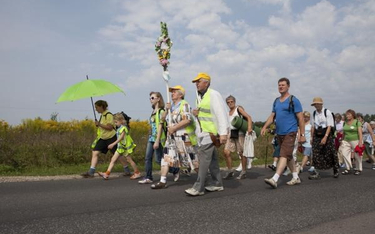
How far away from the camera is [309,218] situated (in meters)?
4.45

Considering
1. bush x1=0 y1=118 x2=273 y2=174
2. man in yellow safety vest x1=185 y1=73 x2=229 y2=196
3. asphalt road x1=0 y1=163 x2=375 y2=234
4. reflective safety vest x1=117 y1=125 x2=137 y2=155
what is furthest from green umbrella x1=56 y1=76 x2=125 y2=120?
bush x1=0 y1=118 x2=273 y2=174

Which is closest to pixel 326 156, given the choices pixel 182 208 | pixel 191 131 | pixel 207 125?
pixel 191 131

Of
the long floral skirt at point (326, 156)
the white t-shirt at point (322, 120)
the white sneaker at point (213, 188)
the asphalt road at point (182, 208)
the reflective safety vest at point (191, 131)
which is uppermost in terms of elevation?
the white t-shirt at point (322, 120)

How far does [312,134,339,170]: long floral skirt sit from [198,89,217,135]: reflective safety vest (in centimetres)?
375

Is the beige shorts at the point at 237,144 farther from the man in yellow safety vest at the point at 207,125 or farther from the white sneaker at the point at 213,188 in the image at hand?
the man in yellow safety vest at the point at 207,125

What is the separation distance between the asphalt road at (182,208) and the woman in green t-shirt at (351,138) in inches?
103

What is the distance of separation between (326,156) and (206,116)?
158 inches

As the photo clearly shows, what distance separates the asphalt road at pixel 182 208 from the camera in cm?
403

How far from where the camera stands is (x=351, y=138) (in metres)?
9.81

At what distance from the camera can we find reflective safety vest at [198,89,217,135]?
6.12 m

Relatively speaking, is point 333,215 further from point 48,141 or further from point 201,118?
point 48,141

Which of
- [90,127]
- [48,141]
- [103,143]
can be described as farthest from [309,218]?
[90,127]

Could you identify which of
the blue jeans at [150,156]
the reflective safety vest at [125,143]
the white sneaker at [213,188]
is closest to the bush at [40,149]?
the reflective safety vest at [125,143]

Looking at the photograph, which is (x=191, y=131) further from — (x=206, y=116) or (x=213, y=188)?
(x=213, y=188)
